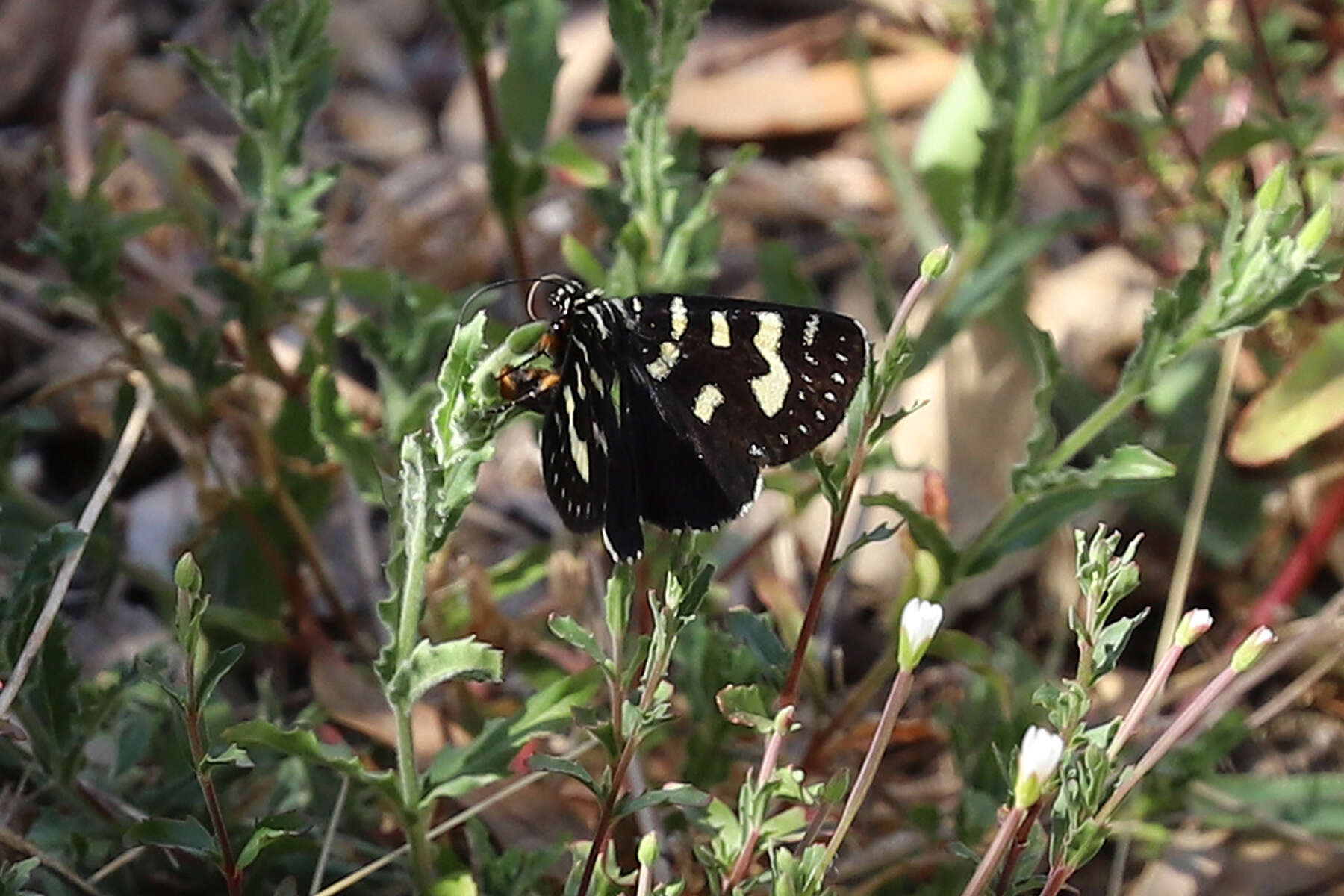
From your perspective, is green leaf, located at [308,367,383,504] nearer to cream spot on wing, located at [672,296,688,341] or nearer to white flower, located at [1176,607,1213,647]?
cream spot on wing, located at [672,296,688,341]

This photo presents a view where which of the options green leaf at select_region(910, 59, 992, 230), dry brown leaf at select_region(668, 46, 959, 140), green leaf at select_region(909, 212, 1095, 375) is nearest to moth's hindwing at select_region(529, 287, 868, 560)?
green leaf at select_region(909, 212, 1095, 375)

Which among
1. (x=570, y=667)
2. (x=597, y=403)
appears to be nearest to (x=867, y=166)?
(x=570, y=667)

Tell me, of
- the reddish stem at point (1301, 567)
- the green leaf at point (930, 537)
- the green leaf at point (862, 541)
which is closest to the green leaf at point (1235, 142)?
the reddish stem at point (1301, 567)

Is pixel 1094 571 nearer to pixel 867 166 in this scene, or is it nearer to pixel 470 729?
pixel 470 729

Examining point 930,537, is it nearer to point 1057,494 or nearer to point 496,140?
point 1057,494

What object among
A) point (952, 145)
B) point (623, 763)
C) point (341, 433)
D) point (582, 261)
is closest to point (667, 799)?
point (623, 763)

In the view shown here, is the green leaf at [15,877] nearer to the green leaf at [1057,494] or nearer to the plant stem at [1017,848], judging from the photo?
the plant stem at [1017,848]
